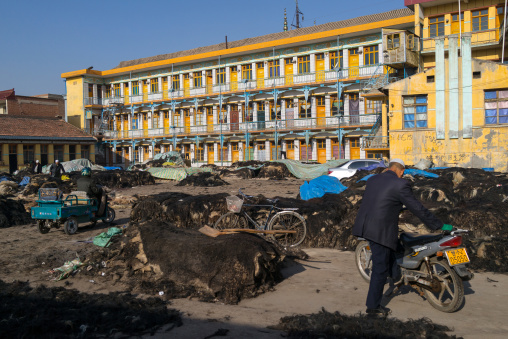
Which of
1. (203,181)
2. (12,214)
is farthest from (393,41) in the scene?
(12,214)

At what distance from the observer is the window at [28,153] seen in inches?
1742

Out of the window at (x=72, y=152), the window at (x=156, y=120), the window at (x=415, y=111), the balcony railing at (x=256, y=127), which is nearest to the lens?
the window at (x=415, y=111)

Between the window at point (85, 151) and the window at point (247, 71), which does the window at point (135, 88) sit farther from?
the window at point (247, 71)

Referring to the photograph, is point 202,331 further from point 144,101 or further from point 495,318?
point 144,101

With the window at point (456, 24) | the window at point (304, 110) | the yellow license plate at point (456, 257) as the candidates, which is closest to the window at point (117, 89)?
the window at point (304, 110)

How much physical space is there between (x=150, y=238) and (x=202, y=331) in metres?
2.75

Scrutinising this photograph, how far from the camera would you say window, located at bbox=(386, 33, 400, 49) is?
98.4ft

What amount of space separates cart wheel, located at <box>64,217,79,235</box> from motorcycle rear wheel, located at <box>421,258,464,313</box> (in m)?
8.53

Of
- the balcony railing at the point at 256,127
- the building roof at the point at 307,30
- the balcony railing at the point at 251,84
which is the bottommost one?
the balcony railing at the point at 256,127

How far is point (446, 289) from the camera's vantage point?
5.66 meters

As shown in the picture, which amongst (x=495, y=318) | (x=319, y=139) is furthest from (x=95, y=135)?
(x=495, y=318)

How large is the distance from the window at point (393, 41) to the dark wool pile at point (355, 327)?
2756 cm

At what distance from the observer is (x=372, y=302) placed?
5.44m

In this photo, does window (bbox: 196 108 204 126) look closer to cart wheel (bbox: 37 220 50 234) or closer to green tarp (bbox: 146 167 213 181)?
green tarp (bbox: 146 167 213 181)
